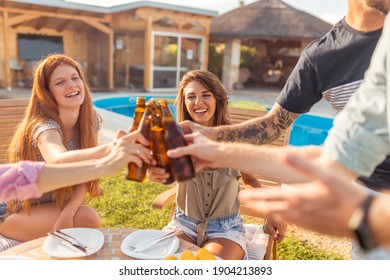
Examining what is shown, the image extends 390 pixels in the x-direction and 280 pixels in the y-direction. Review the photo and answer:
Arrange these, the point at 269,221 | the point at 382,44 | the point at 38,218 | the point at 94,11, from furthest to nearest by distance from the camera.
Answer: the point at 94,11 → the point at 269,221 → the point at 38,218 → the point at 382,44

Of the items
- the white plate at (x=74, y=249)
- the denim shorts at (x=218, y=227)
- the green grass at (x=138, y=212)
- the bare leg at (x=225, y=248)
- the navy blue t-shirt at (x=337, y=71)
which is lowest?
the green grass at (x=138, y=212)

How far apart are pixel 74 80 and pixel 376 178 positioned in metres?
1.81

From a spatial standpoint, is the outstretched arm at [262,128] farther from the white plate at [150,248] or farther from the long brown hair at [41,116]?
the long brown hair at [41,116]

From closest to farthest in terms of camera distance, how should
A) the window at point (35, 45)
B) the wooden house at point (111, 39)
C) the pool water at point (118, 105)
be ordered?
the pool water at point (118, 105)
the wooden house at point (111, 39)
the window at point (35, 45)

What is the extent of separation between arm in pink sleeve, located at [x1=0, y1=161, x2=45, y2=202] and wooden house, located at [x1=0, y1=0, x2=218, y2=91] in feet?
41.2

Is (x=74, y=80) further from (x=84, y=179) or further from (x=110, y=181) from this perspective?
(x=110, y=181)

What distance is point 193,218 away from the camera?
2361 mm

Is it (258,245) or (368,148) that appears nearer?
(368,148)

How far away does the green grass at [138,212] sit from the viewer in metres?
3.28

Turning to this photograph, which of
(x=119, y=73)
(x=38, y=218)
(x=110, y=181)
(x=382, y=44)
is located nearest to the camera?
(x=382, y=44)

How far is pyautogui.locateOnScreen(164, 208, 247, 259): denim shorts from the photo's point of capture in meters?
2.27

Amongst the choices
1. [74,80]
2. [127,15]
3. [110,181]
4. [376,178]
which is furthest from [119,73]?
[376,178]

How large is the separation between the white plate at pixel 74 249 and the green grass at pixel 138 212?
6.35ft

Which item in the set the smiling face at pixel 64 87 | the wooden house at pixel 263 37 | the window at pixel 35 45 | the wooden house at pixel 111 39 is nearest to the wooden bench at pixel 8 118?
the smiling face at pixel 64 87
